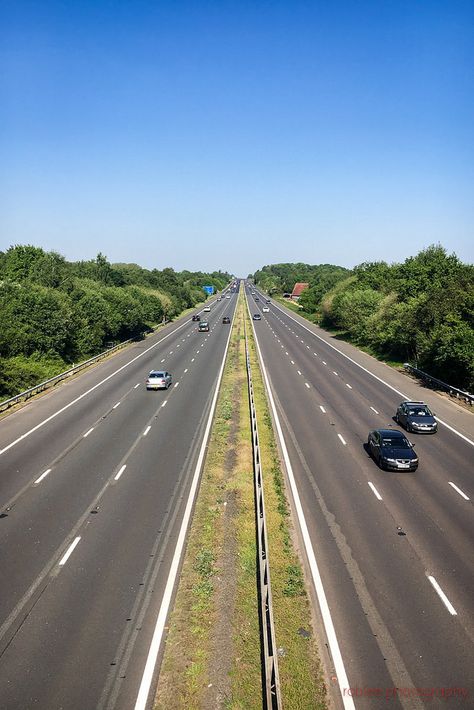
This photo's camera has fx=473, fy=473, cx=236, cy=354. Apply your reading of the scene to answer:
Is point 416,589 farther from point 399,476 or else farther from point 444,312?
point 444,312

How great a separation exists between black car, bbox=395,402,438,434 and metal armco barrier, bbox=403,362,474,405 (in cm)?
860

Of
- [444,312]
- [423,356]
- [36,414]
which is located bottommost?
[36,414]

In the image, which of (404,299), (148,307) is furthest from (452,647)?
(148,307)

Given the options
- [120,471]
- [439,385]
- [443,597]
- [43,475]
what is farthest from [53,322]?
[443,597]

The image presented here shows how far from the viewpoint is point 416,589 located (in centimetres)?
1364

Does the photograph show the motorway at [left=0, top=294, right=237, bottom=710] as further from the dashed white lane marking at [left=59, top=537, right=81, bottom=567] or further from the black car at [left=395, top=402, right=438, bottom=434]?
the black car at [left=395, top=402, right=438, bottom=434]

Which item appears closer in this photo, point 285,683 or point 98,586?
point 285,683

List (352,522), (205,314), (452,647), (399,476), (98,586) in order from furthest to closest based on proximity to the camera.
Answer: (205,314), (399,476), (352,522), (98,586), (452,647)

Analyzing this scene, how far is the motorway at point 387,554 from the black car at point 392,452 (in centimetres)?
49

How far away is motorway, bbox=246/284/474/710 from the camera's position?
1064cm

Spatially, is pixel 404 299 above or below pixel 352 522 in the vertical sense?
above

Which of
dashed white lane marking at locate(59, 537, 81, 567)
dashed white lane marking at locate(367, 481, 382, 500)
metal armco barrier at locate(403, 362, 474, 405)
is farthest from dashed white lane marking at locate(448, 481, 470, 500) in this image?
metal armco barrier at locate(403, 362, 474, 405)

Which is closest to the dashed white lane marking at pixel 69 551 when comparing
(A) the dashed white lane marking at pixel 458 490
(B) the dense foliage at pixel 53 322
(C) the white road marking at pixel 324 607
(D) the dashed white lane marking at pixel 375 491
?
(C) the white road marking at pixel 324 607

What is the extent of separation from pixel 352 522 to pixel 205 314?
113 m
